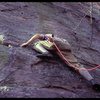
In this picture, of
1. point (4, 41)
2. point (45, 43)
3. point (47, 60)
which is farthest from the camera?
point (4, 41)

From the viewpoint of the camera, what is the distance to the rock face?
767 cm

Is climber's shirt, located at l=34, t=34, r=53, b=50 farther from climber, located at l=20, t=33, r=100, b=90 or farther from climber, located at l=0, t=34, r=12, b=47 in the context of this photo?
climber, located at l=0, t=34, r=12, b=47

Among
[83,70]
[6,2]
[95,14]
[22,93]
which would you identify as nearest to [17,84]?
[22,93]

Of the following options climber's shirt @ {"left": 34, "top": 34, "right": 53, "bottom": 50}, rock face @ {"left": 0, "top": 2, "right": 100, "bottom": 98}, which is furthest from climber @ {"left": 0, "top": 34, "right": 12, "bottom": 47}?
climber's shirt @ {"left": 34, "top": 34, "right": 53, "bottom": 50}

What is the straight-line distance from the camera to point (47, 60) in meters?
8.75

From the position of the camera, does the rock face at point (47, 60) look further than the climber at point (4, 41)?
No

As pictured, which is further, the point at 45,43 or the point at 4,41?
the point at 4,41

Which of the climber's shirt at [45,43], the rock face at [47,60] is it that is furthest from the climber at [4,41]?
the climber's shirt at [45,43]

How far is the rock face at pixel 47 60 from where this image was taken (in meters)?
7.67

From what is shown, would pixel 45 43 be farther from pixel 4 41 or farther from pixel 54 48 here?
pixel 4 41

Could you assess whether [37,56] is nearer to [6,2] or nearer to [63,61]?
[63,61]

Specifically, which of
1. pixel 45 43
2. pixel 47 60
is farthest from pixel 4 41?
pixel 47 60

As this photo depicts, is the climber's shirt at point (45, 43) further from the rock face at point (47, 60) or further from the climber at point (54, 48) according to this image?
the rock face at point (47, 60)

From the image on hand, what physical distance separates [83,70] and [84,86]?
0.52 metres
